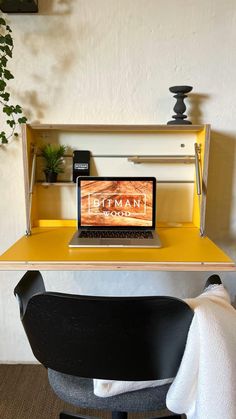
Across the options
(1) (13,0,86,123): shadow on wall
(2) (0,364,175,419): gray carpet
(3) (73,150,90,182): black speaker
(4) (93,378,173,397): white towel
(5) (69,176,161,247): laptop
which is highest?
(1) (13,0,86,123): shadow on wall

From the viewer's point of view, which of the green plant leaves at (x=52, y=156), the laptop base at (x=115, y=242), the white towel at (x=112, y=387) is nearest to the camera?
the white towel at (x=112, y=387)

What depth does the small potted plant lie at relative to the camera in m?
1.53

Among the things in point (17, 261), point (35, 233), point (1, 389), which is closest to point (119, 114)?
point (35, 233)

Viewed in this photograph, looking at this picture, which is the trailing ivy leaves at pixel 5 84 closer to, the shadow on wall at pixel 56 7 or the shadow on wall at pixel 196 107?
the shadow on wall at pixel 56 7

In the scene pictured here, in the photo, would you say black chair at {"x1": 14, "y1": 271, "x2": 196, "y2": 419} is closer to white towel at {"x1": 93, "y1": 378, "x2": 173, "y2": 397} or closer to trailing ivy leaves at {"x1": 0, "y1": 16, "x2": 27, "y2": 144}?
white towel at {"x1": 93, "y1": 378, "x2": 173, "y2": 397}

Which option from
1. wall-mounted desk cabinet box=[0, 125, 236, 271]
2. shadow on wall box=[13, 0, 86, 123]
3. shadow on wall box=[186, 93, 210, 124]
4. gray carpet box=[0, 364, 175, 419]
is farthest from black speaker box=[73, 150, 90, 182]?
gray carpet box=[0, 364, 175, 419]

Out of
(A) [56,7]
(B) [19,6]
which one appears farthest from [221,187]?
(B) [19,6]

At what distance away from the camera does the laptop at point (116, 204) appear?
58.4 inches

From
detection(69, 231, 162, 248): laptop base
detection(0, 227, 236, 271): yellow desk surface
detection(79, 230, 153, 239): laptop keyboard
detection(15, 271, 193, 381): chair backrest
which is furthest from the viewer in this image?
detection(79, 230, 153, 239): laptop keyboard

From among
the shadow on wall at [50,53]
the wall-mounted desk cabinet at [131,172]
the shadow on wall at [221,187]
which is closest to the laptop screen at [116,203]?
the wall-mounted desk cabinet at [131,172]

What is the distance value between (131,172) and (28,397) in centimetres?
125

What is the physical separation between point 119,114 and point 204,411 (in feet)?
4.19

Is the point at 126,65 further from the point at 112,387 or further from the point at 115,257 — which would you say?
the point at 112,387

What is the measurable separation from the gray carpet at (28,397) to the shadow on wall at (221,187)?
0.97m
